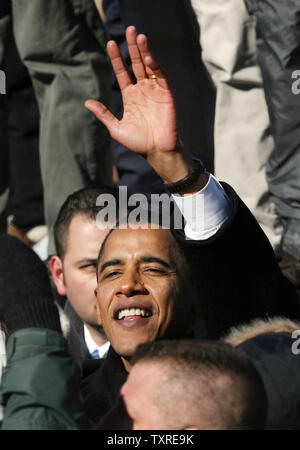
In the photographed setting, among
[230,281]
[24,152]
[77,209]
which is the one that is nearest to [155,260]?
[230,281]

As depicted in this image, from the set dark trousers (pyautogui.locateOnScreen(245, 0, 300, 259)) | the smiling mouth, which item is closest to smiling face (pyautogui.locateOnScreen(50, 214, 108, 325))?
the smiling mouth

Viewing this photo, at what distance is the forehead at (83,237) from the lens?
3.48 metres

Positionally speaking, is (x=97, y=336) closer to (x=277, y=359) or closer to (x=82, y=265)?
(x=82, y=265)

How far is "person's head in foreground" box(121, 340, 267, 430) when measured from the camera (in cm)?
202

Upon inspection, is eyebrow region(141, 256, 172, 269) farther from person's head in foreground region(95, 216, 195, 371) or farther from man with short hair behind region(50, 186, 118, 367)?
man with short hair behind region(50, 186, 118, 367)

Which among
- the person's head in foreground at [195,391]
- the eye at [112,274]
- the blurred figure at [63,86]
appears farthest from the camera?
the blurred figure at [63,86]

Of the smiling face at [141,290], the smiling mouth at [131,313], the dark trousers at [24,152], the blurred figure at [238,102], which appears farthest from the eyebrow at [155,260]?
the dark trousers at [24,152]

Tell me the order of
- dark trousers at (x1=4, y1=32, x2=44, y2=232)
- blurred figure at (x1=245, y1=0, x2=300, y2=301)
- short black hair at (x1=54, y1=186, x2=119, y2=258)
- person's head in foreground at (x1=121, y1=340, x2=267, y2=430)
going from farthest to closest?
dark trousers at (x1=4, y1=32, x2=44, y2=232), short black hair at (x1=54, y1=186, x2=119, y2=258), blurred figure at (x1=245, y1=0, x2=300, y2=301), person's head in foreground at (x1=121, y1=340, x2=267, y2=430)

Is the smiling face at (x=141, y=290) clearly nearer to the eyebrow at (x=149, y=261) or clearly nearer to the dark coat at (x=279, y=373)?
the eyebrow at (x=149, y=261)

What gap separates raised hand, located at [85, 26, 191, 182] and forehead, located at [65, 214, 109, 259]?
26.9 inches

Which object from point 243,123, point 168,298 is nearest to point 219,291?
point 168,298

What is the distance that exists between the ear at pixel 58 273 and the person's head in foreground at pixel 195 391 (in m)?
1.57

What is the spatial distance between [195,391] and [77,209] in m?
1.71

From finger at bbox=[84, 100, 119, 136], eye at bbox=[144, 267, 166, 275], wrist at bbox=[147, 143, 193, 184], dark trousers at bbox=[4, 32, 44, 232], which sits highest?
finger at bbox=[84, 100, 119, 136]
